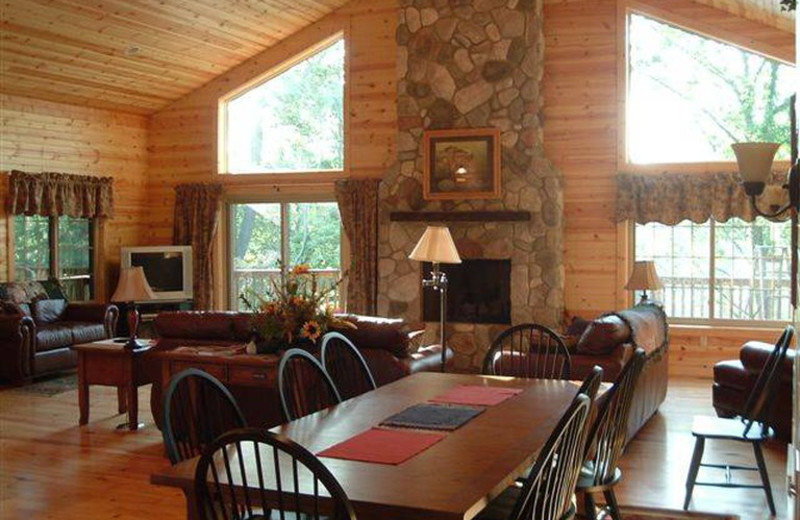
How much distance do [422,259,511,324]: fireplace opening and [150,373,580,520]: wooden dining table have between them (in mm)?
5359

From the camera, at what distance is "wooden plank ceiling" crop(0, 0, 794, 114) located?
Answer: 26.7 feet

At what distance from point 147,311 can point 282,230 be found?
187 cm

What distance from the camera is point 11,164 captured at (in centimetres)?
910

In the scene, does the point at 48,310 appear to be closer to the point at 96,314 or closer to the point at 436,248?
the point at 96,314

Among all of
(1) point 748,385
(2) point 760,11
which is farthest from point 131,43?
(1) point 748,385

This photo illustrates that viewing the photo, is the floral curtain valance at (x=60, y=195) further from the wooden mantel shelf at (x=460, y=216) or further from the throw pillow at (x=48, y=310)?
the wooden mantel shelf at (x=460, y=216)

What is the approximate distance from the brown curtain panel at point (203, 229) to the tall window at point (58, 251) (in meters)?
1.19

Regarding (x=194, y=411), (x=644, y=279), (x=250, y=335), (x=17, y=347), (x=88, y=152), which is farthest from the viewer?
(x=88, y=152)

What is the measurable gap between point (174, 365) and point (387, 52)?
5.40 metres

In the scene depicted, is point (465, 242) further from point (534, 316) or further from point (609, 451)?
point (609, 451)

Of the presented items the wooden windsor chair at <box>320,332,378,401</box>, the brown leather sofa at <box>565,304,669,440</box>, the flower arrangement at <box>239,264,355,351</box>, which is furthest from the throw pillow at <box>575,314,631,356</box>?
the wooden windsor chair at <box>320,332,378,401</box>

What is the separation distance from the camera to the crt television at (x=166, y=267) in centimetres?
1015

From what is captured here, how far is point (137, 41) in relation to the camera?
904cm

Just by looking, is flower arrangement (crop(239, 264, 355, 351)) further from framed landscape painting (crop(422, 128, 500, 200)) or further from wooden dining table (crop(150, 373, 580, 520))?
framed landscape painting (crop(422, 128, 500, 200))
